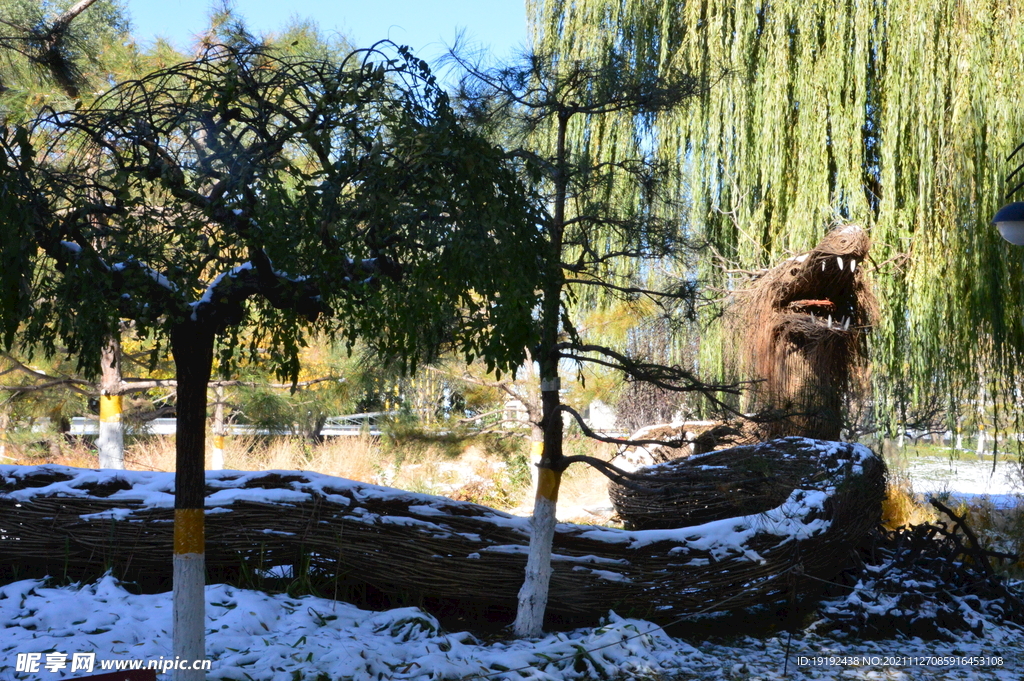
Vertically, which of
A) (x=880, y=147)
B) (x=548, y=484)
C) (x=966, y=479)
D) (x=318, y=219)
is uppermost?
(x=880, y=147)

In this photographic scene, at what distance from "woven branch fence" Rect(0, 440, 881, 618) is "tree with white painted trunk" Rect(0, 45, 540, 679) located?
5.56 feet

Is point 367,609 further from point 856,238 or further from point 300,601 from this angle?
point 856,238

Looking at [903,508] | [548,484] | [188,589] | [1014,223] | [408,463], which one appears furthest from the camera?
[408,463]

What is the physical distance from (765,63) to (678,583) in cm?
561

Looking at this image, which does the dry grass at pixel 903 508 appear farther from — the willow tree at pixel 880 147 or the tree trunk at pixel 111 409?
the tree trunk at pixel 111 409

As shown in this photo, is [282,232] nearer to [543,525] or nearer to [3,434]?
[543,525]

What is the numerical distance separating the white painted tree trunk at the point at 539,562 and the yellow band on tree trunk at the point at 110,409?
22.7 feet

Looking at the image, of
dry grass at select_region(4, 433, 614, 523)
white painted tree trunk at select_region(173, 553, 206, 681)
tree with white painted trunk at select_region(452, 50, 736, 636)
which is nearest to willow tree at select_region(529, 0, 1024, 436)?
tree with white painted trunk at select_region(452, 50, 736, 636)

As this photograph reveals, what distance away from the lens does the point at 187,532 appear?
3652 millimetres

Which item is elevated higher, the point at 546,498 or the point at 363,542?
the point at 546,498

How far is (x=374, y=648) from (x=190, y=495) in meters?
1.46

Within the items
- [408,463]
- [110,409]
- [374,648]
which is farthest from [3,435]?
[374,648]

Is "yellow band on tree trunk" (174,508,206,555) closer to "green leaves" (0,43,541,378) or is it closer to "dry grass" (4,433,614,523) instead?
"green leaves" (0,43,541,378)

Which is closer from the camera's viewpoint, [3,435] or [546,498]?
[546,498]
